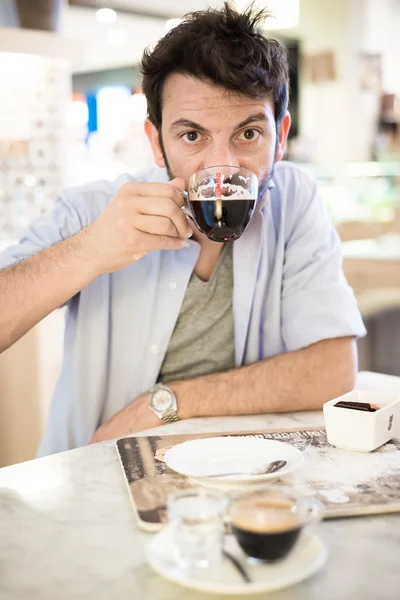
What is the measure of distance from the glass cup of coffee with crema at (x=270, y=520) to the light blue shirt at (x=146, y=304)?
967mm

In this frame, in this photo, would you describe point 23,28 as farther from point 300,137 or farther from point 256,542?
point 300,137

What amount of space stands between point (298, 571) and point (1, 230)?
9.77 ft

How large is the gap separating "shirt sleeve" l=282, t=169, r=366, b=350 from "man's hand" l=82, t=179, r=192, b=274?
41 cm

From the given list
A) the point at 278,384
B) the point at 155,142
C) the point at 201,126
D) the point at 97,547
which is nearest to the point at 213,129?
the point at 201,126

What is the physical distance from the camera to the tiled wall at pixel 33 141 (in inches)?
138

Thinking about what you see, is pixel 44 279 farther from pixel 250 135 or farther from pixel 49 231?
pixel 250 135

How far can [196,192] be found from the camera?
5.00 feet

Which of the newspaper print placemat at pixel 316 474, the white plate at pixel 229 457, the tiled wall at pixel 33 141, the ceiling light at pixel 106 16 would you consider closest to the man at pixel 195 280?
the newspaper print placemat at pixel 316 474

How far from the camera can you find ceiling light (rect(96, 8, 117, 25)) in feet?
22.5

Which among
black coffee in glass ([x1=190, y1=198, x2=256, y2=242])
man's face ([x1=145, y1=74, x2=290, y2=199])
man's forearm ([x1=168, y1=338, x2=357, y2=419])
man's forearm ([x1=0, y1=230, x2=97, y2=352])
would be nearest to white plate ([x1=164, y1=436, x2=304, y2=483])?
man's forearm ([x1=168, y1=338, x2=357, y2=419])

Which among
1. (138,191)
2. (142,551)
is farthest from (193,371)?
(142,551)

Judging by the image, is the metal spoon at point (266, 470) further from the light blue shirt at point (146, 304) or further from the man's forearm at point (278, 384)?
the light blue shirt at point (146, 304)

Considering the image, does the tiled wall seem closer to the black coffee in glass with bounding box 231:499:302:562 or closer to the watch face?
the watch face

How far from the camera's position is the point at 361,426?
1.32 m
